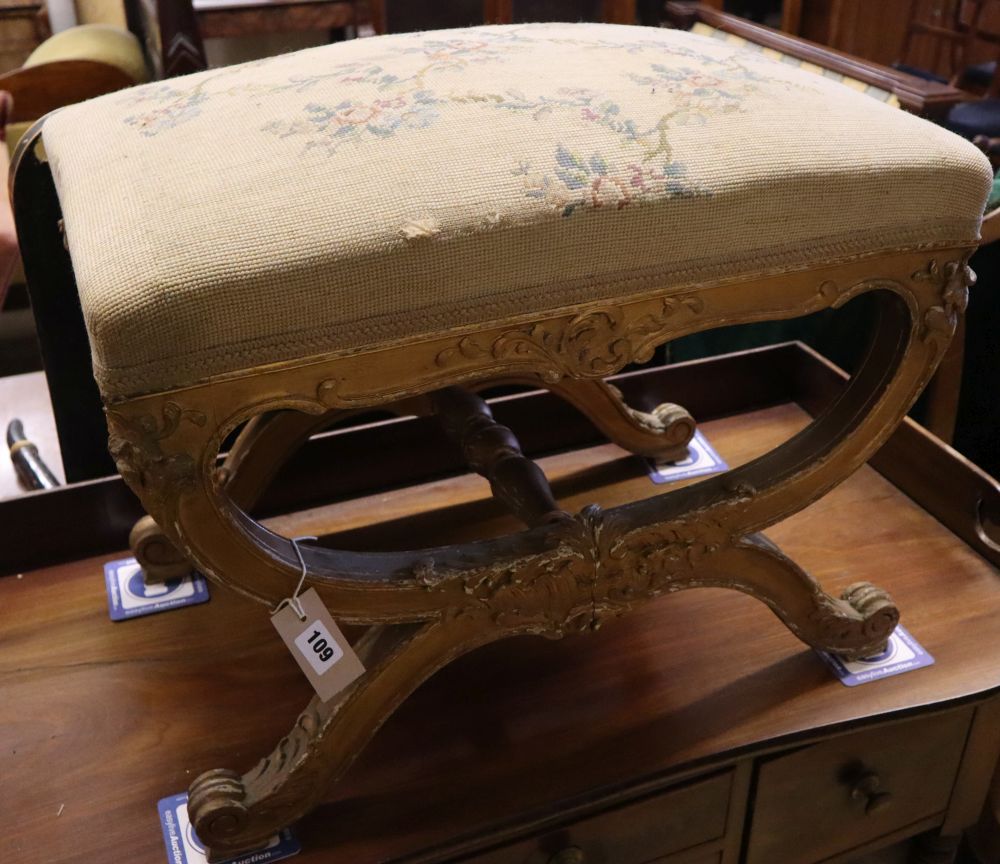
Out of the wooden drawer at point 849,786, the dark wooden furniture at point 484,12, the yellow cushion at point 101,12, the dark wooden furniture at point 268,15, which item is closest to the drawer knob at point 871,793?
the wooden drawer at point 849,786

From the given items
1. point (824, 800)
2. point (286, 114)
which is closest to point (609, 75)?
point (286, 114)

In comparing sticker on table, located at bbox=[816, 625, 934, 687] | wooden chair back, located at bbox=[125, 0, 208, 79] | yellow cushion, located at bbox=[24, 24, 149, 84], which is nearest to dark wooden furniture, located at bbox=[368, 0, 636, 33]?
wooden chair back, located at bbox=[125, 0, 208, 79]

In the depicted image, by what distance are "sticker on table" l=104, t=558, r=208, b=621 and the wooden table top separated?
10mm

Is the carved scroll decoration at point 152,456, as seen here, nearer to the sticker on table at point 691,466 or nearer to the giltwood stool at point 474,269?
the giltwood stool at point 474,269

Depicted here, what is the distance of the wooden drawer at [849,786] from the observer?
2.35 ft

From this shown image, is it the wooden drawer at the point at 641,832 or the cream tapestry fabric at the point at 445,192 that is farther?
the wooden drawer at the point at 641,832

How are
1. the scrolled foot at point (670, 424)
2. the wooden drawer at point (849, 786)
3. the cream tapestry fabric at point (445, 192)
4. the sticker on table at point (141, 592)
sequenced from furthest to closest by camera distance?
the scrolled foot at point (670, 424)
the sticker on table at point (141, 592)
the wooden drawer at point (849, 786)
the cream tapestry fabric at point (445, 192)

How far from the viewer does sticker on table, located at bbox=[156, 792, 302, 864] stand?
0.62m

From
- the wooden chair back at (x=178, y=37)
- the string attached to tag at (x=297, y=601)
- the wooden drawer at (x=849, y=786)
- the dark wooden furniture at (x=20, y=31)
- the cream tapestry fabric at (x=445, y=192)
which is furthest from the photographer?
the dark wooden furniture at (x=20, y=31)

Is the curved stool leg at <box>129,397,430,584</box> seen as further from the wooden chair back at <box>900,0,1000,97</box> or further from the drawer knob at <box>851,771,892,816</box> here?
the wooden chair back at <box>900,0,1000,97</box>

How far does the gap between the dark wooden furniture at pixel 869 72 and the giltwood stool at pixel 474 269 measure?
45cm

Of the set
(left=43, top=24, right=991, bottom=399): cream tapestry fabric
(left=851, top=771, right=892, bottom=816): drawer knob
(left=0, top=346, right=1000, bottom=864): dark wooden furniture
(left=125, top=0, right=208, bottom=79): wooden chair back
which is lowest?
(left=851, top=771, right=892, bottom=816): drawer knob

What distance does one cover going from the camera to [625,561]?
66 cm

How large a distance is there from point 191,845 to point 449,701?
192mm
